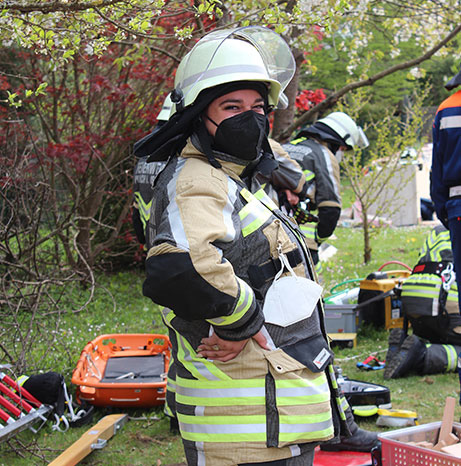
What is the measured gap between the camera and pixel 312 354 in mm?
2293

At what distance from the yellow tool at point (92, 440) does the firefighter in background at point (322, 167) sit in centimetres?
208

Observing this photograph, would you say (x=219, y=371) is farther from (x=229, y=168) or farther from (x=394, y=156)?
(x=394, y=156)

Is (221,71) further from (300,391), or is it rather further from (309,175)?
(309,175)

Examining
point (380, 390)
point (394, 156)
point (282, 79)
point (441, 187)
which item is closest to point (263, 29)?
point (282, 79)

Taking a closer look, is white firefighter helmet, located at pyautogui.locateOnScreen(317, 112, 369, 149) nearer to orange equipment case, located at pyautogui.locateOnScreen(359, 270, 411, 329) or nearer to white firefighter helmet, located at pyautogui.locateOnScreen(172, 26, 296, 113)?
orange equipment case, located at pyautogui.locateOnScreen(359, 270, 411, 329)

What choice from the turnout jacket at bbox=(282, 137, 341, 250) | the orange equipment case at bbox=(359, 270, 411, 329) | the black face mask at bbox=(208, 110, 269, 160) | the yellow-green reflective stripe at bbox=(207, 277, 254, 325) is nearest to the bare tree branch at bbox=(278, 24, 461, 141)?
the turnout jacket at bbox=(282, 137, 341, 250)

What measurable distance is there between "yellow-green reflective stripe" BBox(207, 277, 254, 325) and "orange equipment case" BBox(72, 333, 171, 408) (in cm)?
288

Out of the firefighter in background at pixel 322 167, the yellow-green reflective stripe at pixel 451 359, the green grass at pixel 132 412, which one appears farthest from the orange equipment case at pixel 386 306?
the firefighter in background at pixel 322 167

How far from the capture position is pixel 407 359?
563cm

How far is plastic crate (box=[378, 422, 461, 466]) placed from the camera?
2955 millimetres

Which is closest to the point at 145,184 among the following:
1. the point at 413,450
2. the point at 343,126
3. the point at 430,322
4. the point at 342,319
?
the point at 343,126

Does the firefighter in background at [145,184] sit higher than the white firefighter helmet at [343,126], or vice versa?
the white firefighter helmet at [343,126]

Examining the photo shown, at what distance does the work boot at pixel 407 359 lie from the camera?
18.5 feet

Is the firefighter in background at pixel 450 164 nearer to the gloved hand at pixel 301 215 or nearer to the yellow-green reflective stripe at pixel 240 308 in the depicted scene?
the gloved hand at pixel 301 215
